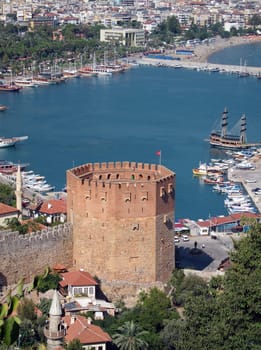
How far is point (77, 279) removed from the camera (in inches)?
537

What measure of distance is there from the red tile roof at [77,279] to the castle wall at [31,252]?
1.21 ft

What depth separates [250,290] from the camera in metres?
9.56

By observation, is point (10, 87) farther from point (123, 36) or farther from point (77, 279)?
point (77, 279)

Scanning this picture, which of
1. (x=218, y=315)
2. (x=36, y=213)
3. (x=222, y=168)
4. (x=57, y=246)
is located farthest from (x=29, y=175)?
(x=218, y=315)

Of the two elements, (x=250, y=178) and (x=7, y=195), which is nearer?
(x=7, y=195)

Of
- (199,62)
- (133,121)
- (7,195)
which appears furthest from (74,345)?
(199,62)

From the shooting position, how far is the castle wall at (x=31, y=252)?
1340 cm

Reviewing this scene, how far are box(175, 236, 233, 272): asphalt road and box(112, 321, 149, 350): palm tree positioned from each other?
3468 mm

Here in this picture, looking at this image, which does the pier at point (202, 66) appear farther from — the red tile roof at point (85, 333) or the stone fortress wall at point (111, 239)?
the red tile roof at point (85, 333)

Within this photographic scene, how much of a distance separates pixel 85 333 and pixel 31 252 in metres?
2.24

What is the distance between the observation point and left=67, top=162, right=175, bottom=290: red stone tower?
1377 cm

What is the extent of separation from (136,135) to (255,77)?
24.9 m

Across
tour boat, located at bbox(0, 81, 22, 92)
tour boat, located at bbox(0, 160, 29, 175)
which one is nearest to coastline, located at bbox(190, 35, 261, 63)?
tour boat, located at bbox(0, 81, 22, 92)

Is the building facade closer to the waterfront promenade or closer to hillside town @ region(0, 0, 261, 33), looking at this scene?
the waterfront promenade
